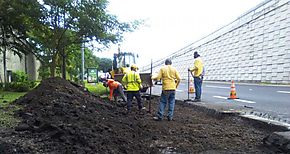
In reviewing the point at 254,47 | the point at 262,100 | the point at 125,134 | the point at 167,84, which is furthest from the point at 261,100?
the point at 254,47

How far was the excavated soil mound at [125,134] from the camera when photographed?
535 centimetres

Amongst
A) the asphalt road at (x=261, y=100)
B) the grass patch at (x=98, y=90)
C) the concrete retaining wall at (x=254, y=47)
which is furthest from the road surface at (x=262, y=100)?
the concrete retaining wall at (x=254, y=47)

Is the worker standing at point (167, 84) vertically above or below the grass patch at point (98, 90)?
above

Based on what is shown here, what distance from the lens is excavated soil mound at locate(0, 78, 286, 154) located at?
5348 millimetres

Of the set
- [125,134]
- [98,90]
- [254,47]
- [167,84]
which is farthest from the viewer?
[254,47]

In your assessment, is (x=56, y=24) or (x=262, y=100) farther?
(x=56, y=24)

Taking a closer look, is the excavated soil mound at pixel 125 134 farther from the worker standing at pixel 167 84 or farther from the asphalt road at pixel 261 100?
the asphalt road at pixel 261 100

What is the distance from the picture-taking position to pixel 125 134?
643 cm

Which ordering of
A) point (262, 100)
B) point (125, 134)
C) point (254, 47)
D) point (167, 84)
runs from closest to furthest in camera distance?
1. point (125, 134)
2. point (167, 84)
3. point (262, 100)
4. point (254, 47)

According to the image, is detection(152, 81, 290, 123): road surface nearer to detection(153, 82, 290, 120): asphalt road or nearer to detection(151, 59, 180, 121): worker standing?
detection(153, 82, 290, 120): asphalt road

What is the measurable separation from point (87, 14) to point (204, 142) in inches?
522

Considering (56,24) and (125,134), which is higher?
(56,24)

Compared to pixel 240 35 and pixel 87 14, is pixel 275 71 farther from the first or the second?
pixel 87 14

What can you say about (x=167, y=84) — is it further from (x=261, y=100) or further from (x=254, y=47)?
(x=254, y=47)
